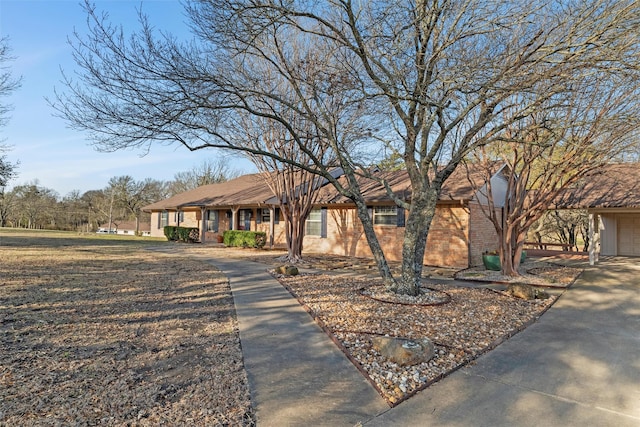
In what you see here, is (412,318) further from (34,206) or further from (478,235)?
(34,206)

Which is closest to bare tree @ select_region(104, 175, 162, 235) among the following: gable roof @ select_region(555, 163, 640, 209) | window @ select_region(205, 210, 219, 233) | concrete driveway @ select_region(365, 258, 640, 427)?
window @ select_region(205, 210, 219, 233)

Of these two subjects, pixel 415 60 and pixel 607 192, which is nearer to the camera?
pixel 415 60

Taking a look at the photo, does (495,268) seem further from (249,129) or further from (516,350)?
(249,129)

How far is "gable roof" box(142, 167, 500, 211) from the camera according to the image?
12.9 metres

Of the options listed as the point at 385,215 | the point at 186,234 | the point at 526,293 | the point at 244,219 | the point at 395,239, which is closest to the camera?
the point at 526,293

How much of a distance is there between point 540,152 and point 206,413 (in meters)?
9.47

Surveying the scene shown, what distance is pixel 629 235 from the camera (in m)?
17.1

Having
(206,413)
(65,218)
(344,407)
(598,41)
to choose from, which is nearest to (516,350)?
(344,407)

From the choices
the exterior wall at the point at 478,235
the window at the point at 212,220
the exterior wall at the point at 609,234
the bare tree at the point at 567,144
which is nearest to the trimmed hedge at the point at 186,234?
the window at the point at 212,220

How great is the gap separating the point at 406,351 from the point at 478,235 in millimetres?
10212

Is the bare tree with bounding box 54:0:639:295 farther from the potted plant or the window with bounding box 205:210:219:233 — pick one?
the window with bounding box 205:210:219:233

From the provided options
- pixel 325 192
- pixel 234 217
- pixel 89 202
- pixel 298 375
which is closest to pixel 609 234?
pixel 325 192

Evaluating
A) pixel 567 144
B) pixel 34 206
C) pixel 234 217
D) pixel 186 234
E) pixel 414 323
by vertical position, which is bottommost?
pixel 414 323

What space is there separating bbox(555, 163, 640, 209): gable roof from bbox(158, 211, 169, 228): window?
2427cm
